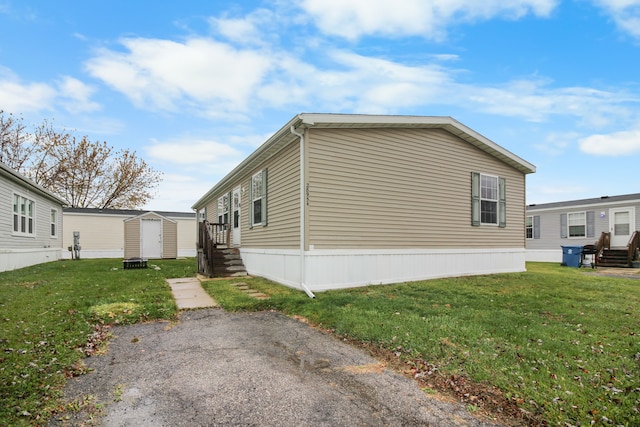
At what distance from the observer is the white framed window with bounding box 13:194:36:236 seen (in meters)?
15.0

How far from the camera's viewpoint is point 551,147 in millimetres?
16547

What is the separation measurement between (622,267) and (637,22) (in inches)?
462

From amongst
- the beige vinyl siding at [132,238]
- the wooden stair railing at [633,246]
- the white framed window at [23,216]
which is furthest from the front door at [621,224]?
the white framed window at [23,216]

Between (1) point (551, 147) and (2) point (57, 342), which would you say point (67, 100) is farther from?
(1) point (551, 147)

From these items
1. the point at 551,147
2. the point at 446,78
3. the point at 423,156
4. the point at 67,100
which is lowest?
the point at 423,156

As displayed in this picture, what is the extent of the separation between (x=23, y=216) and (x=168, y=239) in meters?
8.71

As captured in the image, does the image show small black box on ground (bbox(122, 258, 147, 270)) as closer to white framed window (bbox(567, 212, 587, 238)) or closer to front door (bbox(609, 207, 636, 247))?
white framed window (bbox(567, 212, 587, 238))

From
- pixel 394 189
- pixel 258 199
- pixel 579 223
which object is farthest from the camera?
pixel 579 223

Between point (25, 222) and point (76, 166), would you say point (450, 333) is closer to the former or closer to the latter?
point (25, 222)

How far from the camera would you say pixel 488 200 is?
1220 centimetres

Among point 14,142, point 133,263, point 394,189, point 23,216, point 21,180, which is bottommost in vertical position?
point 133,263

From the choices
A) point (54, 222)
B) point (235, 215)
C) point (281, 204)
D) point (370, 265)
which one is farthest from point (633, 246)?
point (54, 222)

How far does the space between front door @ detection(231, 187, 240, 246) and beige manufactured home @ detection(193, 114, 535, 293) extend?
811 mm

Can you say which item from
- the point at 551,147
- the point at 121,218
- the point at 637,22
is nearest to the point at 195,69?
the point at 637,22
